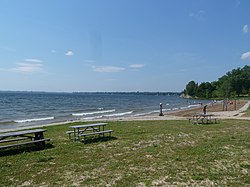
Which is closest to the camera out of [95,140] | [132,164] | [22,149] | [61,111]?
[132,164]

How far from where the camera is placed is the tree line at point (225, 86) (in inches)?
3565

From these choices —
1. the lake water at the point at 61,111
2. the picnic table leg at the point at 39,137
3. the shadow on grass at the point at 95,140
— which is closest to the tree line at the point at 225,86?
the lake water at the point at 61,111

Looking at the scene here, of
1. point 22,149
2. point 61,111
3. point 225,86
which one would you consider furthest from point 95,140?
point 225,86

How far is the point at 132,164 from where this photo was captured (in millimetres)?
6125

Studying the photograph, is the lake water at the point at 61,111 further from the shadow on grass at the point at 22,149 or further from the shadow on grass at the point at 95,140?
the shadow on grass at the point at 95,140

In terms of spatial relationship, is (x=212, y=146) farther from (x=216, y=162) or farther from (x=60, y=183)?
(x=60, y=183)

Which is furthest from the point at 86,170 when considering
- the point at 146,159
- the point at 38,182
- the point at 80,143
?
the point at 80,143

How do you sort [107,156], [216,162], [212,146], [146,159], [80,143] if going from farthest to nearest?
[80,143] < [212,146] < [107,156] < [146,159] < [216,162]

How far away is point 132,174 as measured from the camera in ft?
17.5

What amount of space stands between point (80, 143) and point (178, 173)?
4.79 meters

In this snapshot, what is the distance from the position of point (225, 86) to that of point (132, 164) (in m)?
94.1

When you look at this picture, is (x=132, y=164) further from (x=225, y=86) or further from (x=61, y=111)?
(x=225, y=86)

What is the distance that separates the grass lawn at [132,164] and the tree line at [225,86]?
7396cm

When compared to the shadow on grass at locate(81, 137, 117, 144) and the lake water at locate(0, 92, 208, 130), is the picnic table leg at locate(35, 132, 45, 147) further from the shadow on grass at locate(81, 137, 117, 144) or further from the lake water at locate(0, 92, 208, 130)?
the lake water at locate(0, 92, 208, 130)
